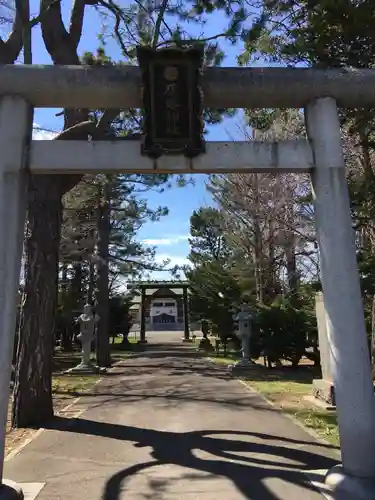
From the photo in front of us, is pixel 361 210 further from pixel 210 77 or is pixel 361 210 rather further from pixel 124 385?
pixel 124 385

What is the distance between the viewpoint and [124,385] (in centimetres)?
1252

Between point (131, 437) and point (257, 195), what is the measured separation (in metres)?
14.5

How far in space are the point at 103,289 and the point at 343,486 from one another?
51.0 ft

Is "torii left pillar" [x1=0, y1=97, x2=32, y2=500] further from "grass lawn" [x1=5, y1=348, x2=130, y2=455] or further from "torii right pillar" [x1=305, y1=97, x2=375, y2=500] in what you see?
"torii right pillar" [x1=305, y1=97, x2=375, y2=500]

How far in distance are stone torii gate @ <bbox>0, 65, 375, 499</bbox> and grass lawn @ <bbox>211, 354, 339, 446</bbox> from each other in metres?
2.39

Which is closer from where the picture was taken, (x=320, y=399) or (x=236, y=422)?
(x=236, y=422)

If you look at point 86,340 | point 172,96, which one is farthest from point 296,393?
point 172,96

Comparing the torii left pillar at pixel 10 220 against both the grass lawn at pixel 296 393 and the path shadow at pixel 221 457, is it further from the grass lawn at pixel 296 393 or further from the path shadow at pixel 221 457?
the grass lawn at pixel 296 393

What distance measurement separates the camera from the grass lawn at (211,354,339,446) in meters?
7.32

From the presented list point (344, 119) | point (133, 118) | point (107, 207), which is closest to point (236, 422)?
point (344, 119)

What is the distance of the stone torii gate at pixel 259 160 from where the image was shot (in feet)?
14.0

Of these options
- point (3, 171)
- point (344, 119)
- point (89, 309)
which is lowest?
point (89, 309)

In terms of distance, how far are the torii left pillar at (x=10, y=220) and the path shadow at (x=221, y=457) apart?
1.40 meters

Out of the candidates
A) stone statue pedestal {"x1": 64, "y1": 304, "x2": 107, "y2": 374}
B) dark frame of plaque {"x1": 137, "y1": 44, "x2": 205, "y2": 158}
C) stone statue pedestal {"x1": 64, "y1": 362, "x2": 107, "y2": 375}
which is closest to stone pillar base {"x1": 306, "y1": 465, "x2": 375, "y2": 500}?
dark frame of plaque {"x1": 137, "y1": 44, "x2": 205, "y2": 158}
